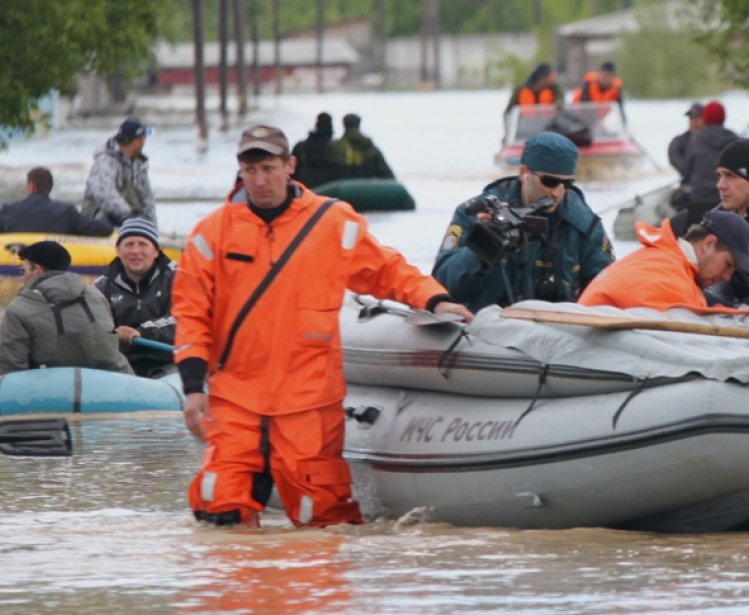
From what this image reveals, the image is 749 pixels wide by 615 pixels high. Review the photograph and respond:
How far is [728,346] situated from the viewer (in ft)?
24.1

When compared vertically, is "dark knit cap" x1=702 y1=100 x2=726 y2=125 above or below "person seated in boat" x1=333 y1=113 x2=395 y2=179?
above

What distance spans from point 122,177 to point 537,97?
15.6 meters

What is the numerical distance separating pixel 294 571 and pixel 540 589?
883 millimetres

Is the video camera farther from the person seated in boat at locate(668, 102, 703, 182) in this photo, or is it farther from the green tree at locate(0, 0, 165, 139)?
the green tree at locate(0, 0, 165, 139)

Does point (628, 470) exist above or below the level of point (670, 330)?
below

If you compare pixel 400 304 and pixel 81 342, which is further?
pixel 81 342

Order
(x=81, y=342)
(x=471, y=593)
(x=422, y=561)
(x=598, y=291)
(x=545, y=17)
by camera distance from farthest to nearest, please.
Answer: (x=545, y=17) < (x=81, y=342) < (x=598, y=291) < (x=422, y=561) < (x=471, y=593)

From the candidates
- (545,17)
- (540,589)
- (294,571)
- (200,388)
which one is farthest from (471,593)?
(545,17)

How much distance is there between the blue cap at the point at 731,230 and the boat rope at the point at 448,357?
3.51 ft

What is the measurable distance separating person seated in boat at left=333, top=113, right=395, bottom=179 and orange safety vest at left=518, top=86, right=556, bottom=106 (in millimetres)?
5316

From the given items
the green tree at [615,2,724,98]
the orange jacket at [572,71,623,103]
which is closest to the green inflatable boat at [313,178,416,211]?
the orange jacket at [572,71,623,103]

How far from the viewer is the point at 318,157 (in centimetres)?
2338

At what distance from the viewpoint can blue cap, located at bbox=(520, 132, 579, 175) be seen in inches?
330

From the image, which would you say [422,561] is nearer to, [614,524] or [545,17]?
[614,524]
